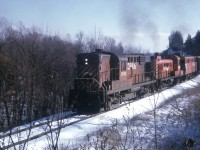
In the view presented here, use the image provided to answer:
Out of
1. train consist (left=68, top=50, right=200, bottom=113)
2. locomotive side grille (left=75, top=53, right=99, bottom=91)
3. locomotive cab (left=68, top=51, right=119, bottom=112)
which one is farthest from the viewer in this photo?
locomotive side grille (left=75, top=53, right=99, bottom=91)

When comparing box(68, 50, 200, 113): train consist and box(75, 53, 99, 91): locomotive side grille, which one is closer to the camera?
box(68, 50, 200, 113): train consist

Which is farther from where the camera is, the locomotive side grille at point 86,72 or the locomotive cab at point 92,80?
the locomotive side grille at point 86,72

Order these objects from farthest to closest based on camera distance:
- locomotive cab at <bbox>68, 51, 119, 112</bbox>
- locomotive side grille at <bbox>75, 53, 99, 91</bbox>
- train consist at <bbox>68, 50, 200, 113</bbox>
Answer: locomotive side grille at <bbox>75, 53, 99, 91</bbox> → train consist at <bbox>68, 50, 200, 113</bbox> → locomotive cab at <bbox>68, 51, 119, 112</bbox>

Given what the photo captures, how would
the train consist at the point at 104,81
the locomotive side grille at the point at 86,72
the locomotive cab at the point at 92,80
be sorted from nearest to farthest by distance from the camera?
the locomotive cab at the point at 92,80 → the train consist at the point at 104,81 → the locomotive side grille at the point at 86,72

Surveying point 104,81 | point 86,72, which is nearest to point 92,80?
point 86,72

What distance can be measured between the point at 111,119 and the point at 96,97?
85.3 inches

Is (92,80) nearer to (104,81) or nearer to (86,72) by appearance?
(86,72)

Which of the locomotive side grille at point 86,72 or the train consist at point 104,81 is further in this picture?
the locomotive side grille at point 86,72

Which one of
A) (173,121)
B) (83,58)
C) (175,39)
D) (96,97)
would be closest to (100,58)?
(83,58)

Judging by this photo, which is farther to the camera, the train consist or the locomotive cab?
the train consist

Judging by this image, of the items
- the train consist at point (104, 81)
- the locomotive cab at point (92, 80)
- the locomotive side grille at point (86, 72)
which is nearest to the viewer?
the locomotive cab at point (92, 80)

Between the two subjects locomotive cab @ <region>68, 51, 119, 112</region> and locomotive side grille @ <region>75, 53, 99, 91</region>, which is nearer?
locomotive cab @ <region>68, 51, 119, 112</region>

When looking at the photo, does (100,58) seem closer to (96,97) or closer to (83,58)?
(83,58)

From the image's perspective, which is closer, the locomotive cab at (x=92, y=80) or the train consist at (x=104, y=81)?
the locomotive cab at (x=92, y=80)
